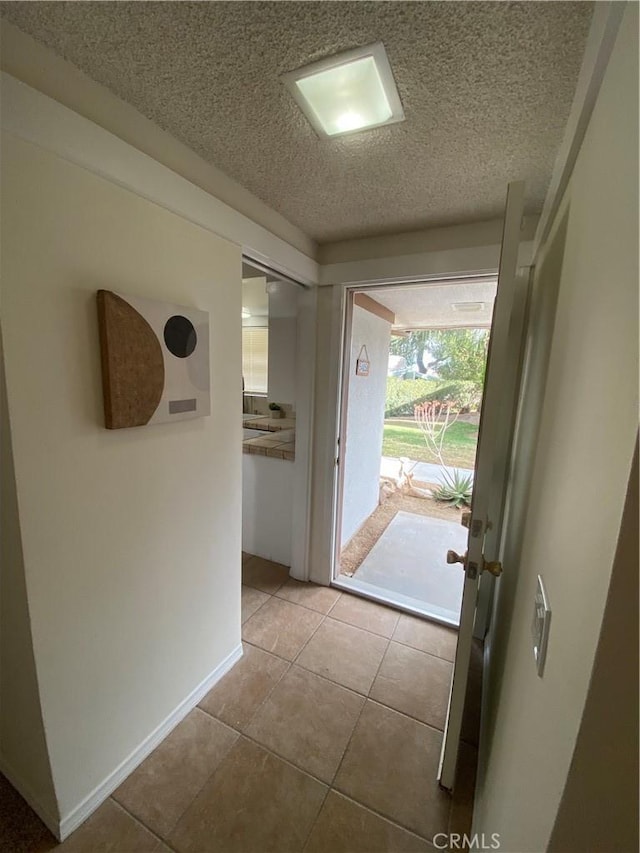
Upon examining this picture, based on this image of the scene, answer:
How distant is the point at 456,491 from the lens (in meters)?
4.41

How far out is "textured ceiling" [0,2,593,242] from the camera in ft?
2.42

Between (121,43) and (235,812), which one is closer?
(121,43)

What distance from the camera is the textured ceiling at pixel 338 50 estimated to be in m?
0.74

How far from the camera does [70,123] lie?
2.93 ft

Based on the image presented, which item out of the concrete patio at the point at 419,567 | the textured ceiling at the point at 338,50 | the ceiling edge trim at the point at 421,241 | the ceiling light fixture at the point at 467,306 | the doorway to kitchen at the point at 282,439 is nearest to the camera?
the textured ceiling at the point at 338,50

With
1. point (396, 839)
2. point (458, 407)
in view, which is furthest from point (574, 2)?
point (458, 407)

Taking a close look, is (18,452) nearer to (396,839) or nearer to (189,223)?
(189,223)

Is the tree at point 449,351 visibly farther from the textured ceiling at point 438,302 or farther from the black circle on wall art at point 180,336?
the black circle on wall art at point 180,336

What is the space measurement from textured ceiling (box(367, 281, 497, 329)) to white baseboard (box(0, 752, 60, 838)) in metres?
2.64

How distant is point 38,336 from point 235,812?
165 cm

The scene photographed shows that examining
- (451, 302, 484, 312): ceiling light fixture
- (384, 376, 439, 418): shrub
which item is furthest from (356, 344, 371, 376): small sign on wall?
(384, 376, 439, 418): shrub

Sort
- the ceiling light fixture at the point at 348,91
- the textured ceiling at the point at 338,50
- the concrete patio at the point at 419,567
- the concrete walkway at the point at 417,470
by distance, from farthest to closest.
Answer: the concrete walkway at the point at 417,470
the concrete patio at the point at 419,567
the ceiling light fixture at the point at 348,91
the textured ceiling at the point at 338,50

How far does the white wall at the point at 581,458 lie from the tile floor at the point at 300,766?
49 centimetres

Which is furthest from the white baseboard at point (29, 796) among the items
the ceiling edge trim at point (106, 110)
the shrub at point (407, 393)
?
the shrub at point (407, 393)
